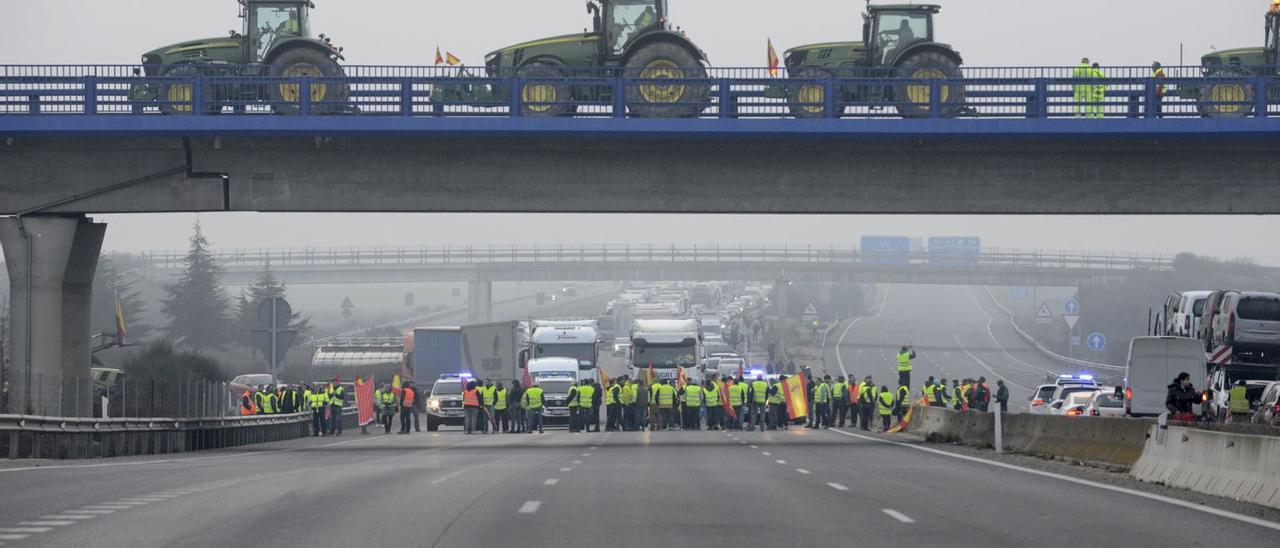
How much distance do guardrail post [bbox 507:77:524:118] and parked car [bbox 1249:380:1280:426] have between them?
1412cm

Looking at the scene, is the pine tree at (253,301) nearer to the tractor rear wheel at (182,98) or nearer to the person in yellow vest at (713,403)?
the person in yellow vest at (713,403)

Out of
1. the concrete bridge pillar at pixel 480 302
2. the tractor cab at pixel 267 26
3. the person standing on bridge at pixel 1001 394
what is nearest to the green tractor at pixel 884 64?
the person standing on bridge at pixel 1001 394

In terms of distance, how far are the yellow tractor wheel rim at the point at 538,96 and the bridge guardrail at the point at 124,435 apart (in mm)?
8694

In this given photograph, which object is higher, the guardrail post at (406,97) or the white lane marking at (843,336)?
the guardrail post at (406,97)

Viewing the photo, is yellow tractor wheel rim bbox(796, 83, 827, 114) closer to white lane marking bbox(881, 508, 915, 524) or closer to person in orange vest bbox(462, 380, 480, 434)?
person in orange vest bbox(462, 380, 480, 434)

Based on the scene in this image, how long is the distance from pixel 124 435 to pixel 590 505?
663 inches

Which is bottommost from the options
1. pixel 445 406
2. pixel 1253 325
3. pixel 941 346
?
pixel 941 346

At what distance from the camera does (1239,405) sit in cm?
3559

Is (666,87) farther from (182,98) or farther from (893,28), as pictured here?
(182,98)

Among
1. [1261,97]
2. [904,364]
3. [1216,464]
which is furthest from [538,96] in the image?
[1216,464]

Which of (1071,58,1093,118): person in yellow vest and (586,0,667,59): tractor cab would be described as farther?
(586,0,667,59): tractor cab

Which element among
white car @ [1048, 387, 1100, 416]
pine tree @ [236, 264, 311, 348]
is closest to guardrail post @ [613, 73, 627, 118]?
white car @ [1048, 387, 1100, 416]

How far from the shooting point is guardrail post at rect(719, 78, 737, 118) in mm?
33428

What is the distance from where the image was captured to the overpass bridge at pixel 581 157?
3312 centimetres
